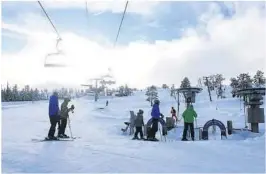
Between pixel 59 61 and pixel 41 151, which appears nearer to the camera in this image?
pixel 41 151

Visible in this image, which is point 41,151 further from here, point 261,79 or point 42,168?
point 261,79

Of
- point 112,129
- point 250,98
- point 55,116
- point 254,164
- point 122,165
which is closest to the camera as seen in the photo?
point 122,165

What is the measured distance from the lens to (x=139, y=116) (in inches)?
608

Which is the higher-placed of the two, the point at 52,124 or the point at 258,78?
the point at 258,78

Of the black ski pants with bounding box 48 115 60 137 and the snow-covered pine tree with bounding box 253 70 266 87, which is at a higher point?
the snow-covered pine tree with bounding box 253 70 266 87

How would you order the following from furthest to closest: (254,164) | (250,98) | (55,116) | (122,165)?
(250,98) → (55,116) → (254,164) → (122,165)

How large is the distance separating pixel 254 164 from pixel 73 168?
3940 millimetres

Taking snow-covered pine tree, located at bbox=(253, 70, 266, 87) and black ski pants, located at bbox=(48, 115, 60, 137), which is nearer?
black ski pants, located at bbox=(48, 115, 60, 137)

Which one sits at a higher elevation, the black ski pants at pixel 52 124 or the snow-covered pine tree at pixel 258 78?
the snow-covered pine tree at pixel 258 78

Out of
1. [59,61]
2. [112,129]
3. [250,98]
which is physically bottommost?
[112,129]

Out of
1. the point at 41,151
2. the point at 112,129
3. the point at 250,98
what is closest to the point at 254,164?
the point at 41,151

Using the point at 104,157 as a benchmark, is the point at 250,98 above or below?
above

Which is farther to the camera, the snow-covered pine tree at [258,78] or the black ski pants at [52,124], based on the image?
the snow-covered pine tree at [258,78]

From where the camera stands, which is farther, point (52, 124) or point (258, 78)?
point (258, 78)
